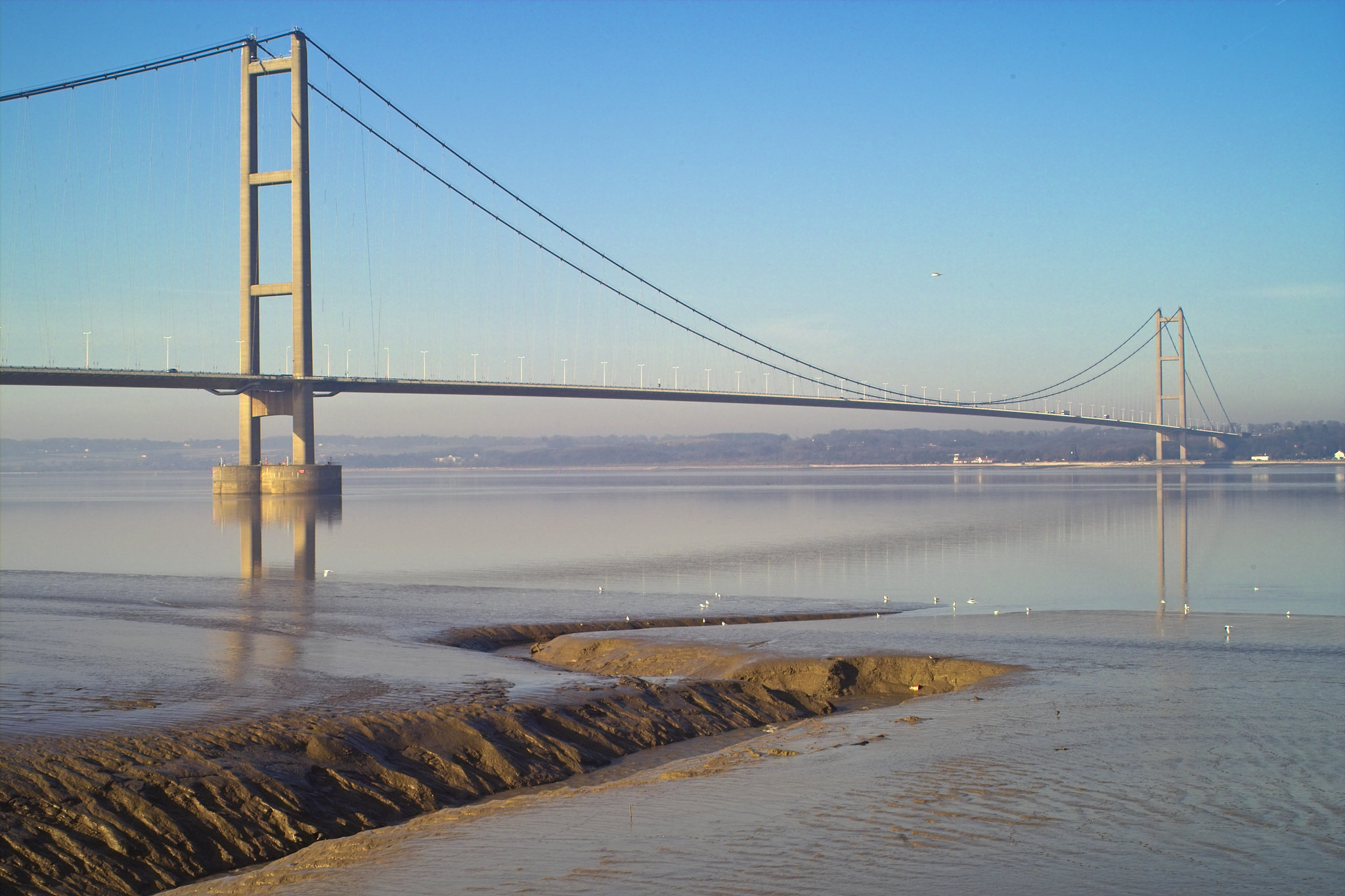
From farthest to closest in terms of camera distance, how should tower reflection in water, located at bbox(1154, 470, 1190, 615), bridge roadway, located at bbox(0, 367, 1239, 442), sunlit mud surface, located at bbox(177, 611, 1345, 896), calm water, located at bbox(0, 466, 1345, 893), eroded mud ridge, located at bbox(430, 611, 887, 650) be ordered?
bridge roadway, located at bbox(0, 367, 1239, 442) → tower reflection in water, located at bbox(1154, 470, 1190, 615) → eroded mud ridge, located at bbox(430, 611, 887, 650) → calm water, located at bbox(0, 466, 1345, 893) → sunlit mud surface, located at bbox(177, 611, 1345, 896)

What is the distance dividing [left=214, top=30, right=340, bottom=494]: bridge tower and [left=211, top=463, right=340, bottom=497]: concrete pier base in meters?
0.03

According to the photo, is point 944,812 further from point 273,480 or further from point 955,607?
point 273,480

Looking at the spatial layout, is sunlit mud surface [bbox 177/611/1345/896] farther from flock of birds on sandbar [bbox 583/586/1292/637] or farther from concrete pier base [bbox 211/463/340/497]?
concrete pier base [bbox 211/463/340/497]

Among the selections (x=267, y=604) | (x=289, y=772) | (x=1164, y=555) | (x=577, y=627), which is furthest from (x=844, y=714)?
(x=1164, y=555)

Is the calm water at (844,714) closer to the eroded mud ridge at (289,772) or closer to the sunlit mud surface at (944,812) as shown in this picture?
the sunlit mud surface at (944,812)

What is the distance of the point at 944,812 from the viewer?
223 inches

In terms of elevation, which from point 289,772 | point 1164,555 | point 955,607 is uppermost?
point 289,772

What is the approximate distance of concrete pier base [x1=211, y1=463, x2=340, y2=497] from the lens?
179ft

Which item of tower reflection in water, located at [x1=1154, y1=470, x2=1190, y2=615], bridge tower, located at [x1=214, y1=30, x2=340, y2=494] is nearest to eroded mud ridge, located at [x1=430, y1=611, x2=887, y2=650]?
tower reflection in water, located at [x1=1154, y1=470, x2=1190, y2=615]

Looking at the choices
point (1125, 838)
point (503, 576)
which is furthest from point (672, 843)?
point (503, 576)

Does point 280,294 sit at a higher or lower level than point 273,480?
higher

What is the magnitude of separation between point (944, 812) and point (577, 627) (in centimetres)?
857

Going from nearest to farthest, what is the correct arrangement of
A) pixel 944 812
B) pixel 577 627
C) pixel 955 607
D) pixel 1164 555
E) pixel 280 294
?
pixel 944 812, pixel 577 627, pixel 955 607, pixel 1164 555, pixel 280 294

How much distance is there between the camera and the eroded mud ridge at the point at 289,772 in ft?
17.3
